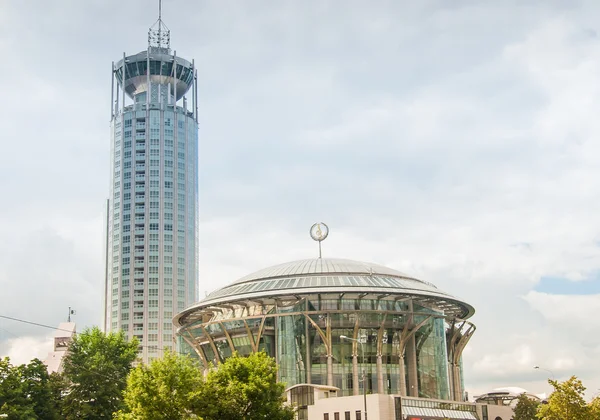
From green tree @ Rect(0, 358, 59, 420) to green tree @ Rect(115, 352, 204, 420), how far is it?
56.1 feet

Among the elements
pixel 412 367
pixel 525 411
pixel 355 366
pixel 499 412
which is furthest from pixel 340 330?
pixel 525 411

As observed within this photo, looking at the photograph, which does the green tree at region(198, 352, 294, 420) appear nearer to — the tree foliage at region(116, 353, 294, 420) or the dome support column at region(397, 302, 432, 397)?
the tree foliage at region(116, 353, 294, 420)

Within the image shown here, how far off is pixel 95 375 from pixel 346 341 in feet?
99.9

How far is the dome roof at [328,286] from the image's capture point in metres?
101

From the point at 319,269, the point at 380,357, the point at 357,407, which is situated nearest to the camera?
the point at 357,407

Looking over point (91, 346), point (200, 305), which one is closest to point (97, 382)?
point (91, 346)

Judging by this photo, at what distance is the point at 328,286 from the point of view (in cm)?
10050

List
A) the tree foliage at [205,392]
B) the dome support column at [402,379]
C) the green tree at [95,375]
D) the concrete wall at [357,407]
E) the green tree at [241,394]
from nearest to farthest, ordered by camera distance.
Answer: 1. the tree foliage at [205,392]
2. the green tree at [241,394]
3. the concrete wall at [357,407]
4. the green tree at [95,375]
5. the dome support column at [402,379]

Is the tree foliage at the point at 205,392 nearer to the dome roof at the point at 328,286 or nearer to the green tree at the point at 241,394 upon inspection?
the green tree at the point at 241,394

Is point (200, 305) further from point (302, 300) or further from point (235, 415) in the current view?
point (235, 415)

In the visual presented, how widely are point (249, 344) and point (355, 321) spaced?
13.9 meters

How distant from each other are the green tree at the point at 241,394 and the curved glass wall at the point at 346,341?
90.1 feet

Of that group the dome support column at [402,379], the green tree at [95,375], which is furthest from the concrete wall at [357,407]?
the green tree at [95,375]

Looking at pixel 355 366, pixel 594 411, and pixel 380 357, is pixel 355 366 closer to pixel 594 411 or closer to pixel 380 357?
pixel 380 357
